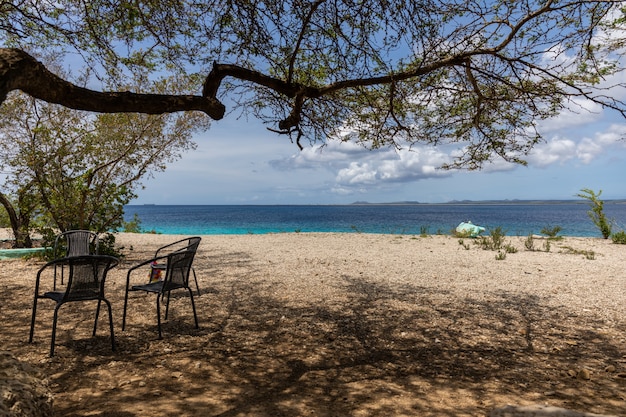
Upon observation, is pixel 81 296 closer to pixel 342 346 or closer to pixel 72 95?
pixel 72 95

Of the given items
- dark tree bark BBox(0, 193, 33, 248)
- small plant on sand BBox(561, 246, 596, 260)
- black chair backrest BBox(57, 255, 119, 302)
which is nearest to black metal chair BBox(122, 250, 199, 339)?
black chair backrest BBox(57, 255, 119, 302)

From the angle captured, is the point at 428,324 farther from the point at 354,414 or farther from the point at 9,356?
the point at 9,356

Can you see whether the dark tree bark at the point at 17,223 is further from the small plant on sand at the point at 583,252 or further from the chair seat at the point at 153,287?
the small plant on sand at the point at 583,252

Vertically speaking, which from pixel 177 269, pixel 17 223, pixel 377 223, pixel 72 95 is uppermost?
pixel 72 95

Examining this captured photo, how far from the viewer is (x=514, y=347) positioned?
412 centimetres

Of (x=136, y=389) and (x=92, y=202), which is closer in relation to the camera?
(x=136, y=389)

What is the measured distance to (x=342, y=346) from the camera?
13.4ft

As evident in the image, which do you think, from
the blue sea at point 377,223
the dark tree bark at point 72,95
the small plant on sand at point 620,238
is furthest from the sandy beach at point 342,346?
the blue sea at point 377,223

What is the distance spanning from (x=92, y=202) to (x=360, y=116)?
6688 millimetres

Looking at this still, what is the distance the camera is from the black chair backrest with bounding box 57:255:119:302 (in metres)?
3.63

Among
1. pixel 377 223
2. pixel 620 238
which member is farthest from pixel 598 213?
pixel 377 223

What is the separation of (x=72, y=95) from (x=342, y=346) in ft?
10.9

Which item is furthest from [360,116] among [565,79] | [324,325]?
[324,325]

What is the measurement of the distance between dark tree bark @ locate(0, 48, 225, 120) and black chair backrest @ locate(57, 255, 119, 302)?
52.2 inches
